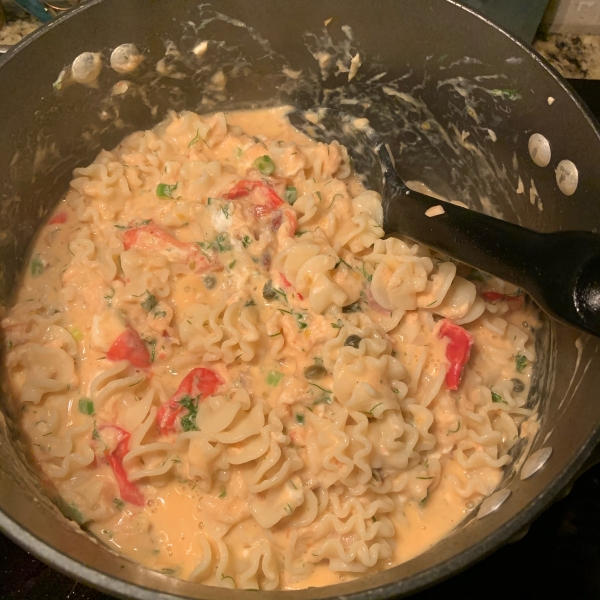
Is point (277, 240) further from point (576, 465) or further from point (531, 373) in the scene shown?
point (576, 465)

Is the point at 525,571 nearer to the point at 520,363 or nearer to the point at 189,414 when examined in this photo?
the point at 520,363

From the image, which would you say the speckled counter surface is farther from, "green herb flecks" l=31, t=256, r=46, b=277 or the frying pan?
"green herb flecks" l=31, t=256, r=46, b=277

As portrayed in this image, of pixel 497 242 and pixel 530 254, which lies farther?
pixel 497 242

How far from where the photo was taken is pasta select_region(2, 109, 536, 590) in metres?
2.21

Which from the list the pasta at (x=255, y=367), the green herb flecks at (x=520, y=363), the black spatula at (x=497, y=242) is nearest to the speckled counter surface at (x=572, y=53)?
the black spatula at (x=497, y=242)

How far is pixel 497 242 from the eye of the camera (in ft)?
6.76

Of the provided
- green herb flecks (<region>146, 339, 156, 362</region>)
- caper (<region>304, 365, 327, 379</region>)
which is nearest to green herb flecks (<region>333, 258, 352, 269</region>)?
caper (<region>304, 365, 327, 379</region>)

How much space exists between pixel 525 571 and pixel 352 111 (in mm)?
2298

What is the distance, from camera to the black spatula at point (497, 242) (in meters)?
1.76

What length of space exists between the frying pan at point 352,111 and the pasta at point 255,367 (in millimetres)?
182

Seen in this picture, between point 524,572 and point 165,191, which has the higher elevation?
point 165,191

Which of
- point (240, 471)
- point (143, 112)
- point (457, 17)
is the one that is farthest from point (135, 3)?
point (240, 471)

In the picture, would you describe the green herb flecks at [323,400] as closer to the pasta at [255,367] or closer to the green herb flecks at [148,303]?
the pasta at [255,367]

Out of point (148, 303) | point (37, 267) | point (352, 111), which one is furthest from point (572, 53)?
point (37, 267)
